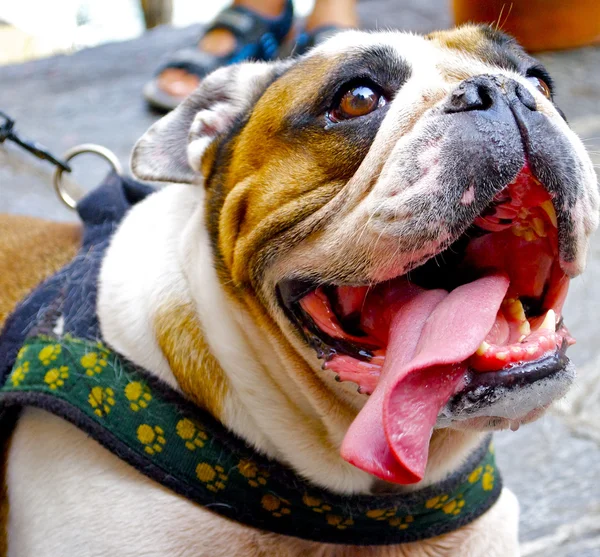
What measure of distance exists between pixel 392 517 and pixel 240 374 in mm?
444

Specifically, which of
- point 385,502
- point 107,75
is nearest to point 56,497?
point 385,502

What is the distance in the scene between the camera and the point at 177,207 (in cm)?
185

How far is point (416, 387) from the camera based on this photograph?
1268mm

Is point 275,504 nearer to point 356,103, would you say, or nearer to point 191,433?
point 191,433

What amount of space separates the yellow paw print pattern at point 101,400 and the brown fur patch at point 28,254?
17.6 inches

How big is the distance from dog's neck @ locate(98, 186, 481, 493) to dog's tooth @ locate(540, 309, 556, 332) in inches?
13.2

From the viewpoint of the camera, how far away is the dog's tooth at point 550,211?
1.38m

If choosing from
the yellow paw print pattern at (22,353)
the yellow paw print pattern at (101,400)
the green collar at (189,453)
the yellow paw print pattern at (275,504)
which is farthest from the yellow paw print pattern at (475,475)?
the yellow paw print pattern at (22,353)

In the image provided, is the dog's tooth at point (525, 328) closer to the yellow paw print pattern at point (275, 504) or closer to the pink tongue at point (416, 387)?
the pink tongue at point (416, 387)

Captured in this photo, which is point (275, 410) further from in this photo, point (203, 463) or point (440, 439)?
point (440, 439)

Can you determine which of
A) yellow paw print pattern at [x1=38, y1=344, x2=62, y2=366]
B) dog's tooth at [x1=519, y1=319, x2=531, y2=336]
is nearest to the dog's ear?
yellow paw print pattern at [x1=38, y1=344, x2=62, y2=366]

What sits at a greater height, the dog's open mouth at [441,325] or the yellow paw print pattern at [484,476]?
the dog's open mouth at [441,325]

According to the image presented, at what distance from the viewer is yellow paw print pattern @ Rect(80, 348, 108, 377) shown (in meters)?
1.59

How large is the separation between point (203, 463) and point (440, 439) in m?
0.50
